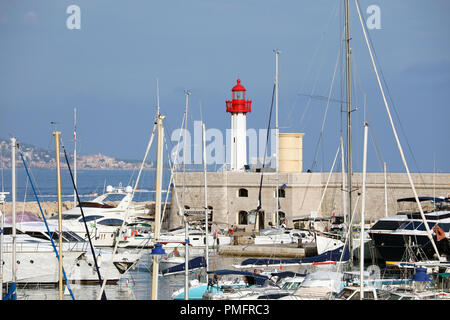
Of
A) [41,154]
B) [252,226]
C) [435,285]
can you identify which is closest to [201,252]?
[252,226]

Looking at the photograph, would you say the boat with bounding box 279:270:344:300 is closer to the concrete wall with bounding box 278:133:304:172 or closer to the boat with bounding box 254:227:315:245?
the boat with bounding box 254:227:315:245

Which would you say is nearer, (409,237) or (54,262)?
(54,262)

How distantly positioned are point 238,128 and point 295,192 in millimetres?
6917

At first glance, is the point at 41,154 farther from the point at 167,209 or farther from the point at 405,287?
the point at 405,287

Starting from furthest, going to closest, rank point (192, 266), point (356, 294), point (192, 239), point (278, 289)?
point (192, 239) → point (192, 266) → point (278, 289) → point (356, 294)

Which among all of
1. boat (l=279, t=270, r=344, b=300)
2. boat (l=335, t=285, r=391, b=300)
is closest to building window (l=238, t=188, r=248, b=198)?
boat (l=279, t=270, r=344, b=300)

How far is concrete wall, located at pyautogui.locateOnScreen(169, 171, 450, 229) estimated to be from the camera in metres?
33.5

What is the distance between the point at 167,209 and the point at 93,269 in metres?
17.0

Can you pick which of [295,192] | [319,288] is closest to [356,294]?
[319,288]

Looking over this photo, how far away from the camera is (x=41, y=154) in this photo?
145625 millimetres

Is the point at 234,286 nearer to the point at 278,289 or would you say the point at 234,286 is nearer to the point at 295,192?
the point at 278,289

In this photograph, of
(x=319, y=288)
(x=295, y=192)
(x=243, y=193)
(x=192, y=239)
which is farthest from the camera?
(x=243, y=193)

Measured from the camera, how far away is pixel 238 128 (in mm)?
40031

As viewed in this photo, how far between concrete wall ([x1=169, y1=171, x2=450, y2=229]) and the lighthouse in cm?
395
